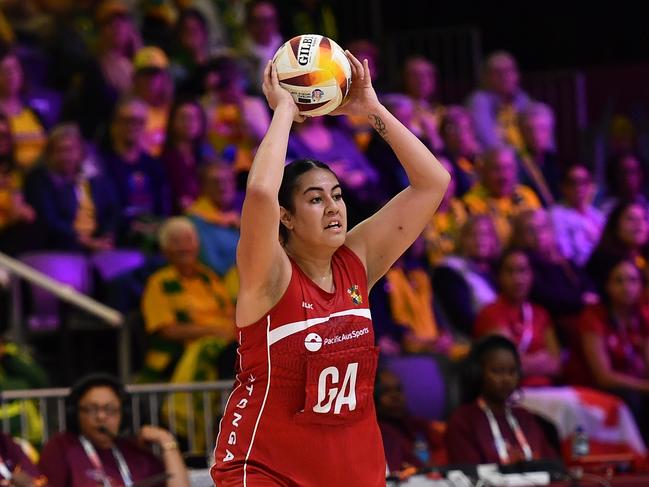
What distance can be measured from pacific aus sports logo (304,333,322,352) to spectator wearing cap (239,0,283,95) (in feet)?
23.7

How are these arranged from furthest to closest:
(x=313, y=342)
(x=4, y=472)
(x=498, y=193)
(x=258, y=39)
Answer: (x=258, y=39)
(x=498, y=193)
(x=4, y=472)
(x=313, y=342)

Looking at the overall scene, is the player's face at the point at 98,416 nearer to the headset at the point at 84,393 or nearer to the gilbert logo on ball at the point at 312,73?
the headset at the point at 84,393

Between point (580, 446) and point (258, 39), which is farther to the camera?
→ point (258, 39)

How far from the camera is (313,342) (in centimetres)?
480

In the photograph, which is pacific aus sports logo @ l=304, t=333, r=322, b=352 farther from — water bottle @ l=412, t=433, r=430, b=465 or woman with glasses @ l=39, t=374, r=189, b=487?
water bottle @ l=412, t=433, r=430, b=465

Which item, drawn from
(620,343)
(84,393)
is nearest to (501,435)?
(620,343)

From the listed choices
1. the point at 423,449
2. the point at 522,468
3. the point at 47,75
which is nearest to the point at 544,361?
the point at 423,449

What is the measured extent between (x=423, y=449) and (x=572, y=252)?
3652 millimetres

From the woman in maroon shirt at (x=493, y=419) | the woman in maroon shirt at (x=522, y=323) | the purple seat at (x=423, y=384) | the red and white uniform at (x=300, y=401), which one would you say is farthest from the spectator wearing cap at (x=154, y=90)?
the red and white uniform at (x=300, y=401)

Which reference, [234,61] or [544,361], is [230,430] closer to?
[544,361]

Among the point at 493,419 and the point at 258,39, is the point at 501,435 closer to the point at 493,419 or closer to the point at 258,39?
the point at 493,419

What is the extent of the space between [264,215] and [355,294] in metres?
0.55

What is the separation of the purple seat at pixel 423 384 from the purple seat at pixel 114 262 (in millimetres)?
1894

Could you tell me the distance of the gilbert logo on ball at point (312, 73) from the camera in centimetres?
492
